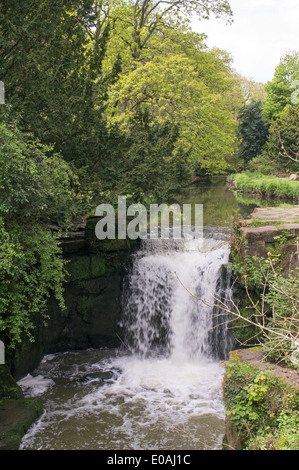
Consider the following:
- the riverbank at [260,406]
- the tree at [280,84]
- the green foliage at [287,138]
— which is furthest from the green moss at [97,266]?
the tree at [280,84]

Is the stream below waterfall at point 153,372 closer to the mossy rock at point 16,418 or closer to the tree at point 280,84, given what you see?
the mossy rock at point 16,418

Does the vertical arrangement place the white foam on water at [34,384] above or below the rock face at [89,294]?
below

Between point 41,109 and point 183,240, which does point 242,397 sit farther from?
point 41,109

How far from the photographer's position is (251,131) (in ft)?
115

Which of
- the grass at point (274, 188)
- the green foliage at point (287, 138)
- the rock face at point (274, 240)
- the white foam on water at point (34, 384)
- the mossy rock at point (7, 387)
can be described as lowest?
the white foam on water at point (34, 384)

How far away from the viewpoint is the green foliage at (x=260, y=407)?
486 centimetres

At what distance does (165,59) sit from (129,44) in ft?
7.04

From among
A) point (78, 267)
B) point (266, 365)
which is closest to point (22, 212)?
point (78, 267)

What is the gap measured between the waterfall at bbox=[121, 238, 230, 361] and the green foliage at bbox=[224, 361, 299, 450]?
3591 mm

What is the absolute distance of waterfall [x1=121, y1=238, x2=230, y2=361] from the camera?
369 inches

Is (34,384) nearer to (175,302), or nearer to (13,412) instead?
(13,412)

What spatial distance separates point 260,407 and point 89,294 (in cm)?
572

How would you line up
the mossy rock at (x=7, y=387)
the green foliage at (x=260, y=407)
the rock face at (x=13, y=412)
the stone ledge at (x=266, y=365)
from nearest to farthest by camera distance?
the green foliage at (x=260, y=407) → the stone ledge at (x=266, y=365) → the rock face at (x=13, y=412) → the mossy rock at (x=7, y=387)

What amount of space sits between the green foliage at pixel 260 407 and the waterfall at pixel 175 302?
3591 millimetres
